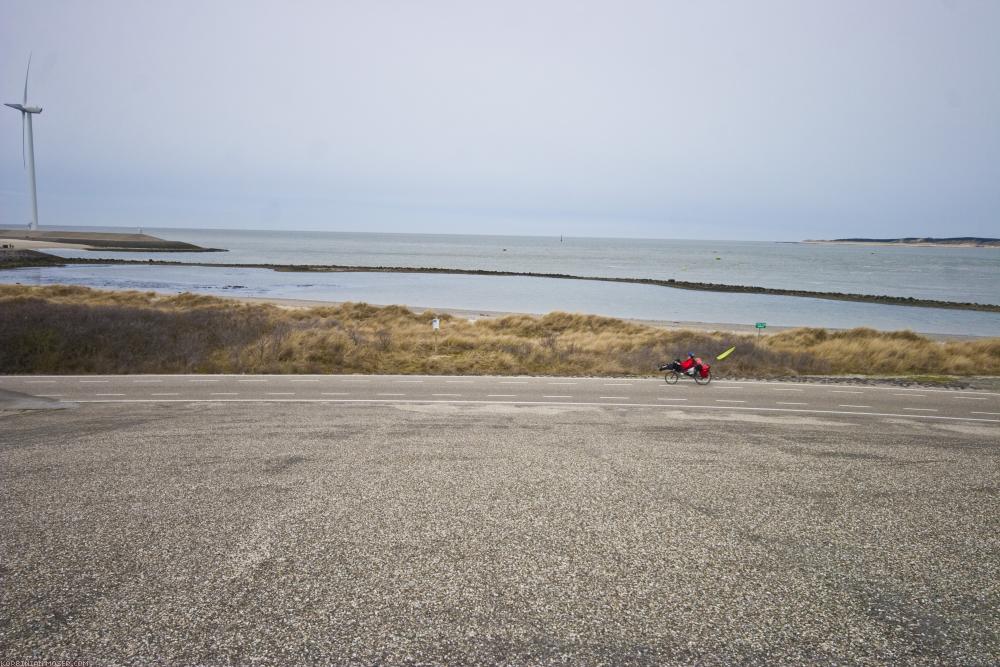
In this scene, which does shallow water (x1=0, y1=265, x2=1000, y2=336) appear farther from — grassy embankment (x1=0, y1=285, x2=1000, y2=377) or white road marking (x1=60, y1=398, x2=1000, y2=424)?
white road marking (x1=60, y1=398, x2=1000, y2=424)

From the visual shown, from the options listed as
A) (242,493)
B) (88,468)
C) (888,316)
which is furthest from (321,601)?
(888,316)

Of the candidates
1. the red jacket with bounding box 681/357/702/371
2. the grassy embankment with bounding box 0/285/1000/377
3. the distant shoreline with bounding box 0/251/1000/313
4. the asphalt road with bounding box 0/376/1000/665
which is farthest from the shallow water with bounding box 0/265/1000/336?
the asphalt road with bounding box 0/376/1000/665

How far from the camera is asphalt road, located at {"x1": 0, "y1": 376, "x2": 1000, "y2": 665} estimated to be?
4551mm

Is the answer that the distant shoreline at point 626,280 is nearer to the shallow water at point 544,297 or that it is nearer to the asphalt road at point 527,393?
the shallow water at point 544,297

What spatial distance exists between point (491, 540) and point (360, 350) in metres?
14.9

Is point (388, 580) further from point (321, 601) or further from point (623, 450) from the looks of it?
point (623, 450)

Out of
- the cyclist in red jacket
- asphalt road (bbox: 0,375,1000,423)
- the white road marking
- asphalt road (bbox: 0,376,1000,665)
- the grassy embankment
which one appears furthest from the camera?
the grassy embankment

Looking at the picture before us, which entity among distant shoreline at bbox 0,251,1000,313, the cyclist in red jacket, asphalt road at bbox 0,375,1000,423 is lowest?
asphalt road at bbox 0,375,1000,423

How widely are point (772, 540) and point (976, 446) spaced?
22.0 ft

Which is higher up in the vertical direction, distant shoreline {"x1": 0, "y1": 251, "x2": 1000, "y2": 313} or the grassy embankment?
distant shoreline {"x1": 0, "y1": 251, "x2": 1000, "y2": 313}

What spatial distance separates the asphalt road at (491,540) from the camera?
179 inches

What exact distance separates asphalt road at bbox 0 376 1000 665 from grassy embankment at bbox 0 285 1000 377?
671cm

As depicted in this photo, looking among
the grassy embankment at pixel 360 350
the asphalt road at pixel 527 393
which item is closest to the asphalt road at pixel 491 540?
the asphalt road at pixel 527 393

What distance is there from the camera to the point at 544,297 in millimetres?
65188
